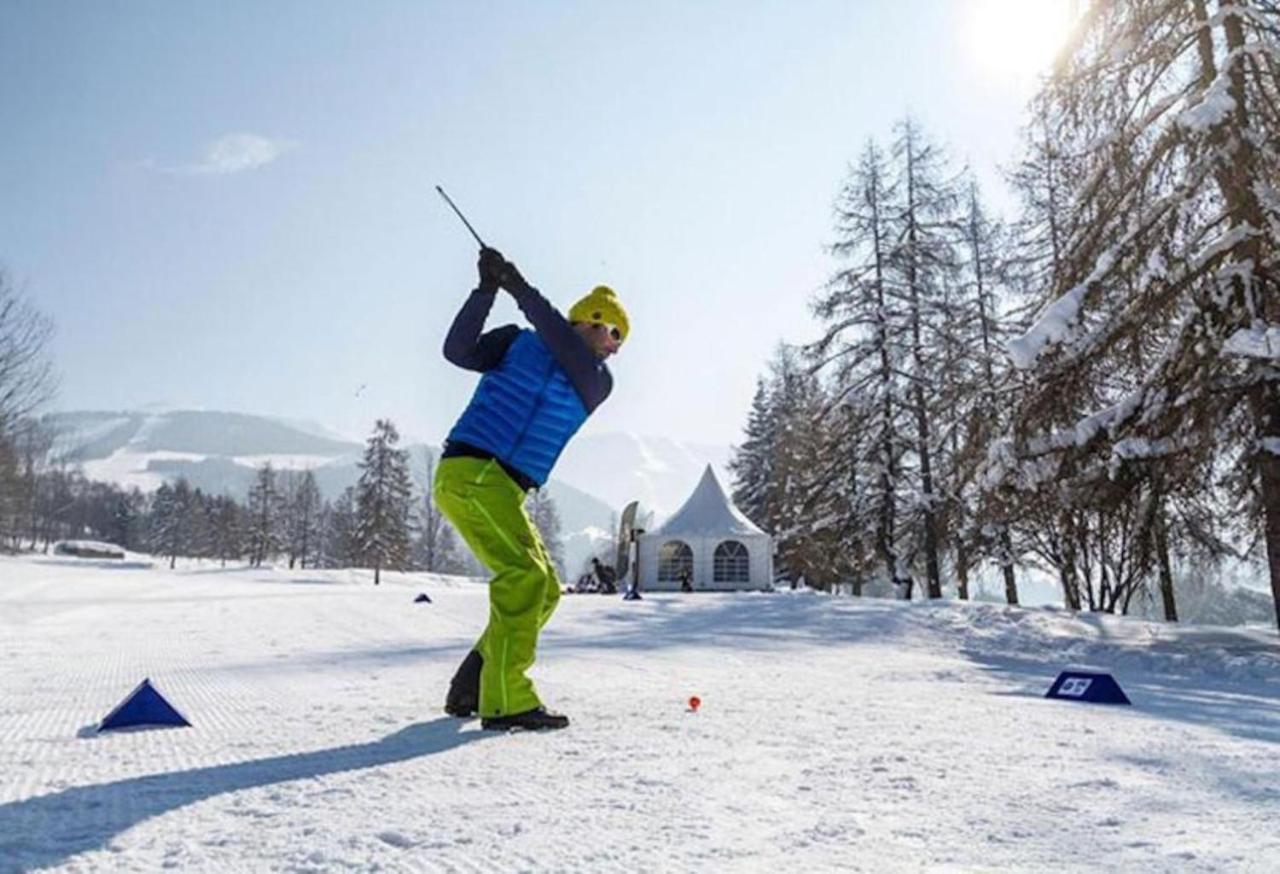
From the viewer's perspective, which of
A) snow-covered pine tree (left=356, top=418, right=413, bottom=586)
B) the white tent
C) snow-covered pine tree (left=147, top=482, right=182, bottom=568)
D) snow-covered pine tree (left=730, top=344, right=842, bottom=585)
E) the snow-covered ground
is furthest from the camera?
snow-covered pine tree (left=147, top=482, right=182, bottom=568)

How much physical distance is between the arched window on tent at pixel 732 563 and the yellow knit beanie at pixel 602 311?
95.8ft

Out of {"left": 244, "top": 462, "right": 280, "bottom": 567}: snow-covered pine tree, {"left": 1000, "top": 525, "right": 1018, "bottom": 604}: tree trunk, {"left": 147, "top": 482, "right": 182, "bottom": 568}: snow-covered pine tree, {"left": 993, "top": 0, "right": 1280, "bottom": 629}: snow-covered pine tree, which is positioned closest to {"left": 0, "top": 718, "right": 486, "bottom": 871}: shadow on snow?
{"left": 993, "top": 0, "right": 1280, "bottom": 629}: snow-covered pine tree

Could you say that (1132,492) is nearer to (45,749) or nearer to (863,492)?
(45,749)

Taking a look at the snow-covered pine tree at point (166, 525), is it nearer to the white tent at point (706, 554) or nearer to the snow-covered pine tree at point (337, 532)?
the snow-covered pine tree at point (337, 532)

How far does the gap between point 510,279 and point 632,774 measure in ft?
6.68

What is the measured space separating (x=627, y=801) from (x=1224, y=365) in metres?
9.51

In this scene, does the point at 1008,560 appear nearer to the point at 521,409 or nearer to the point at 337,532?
the point at 521,409

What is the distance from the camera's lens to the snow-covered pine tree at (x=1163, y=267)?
29.9 ft

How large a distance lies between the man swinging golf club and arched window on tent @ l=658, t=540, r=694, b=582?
29.3 metres

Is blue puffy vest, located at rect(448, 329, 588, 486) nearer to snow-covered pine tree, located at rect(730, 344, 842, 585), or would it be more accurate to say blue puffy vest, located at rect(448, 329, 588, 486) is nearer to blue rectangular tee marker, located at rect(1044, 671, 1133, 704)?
blue rectangular tee marker, located at rect(1044, 671, 1133, 704)

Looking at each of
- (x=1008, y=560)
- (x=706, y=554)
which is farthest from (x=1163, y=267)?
(x=706, y=554)

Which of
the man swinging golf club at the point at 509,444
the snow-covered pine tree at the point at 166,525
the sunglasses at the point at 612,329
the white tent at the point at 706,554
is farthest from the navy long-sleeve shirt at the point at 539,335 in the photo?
the snow-covered pine tree at the point at 166,525

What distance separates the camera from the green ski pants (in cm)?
332

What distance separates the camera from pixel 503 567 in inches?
136
